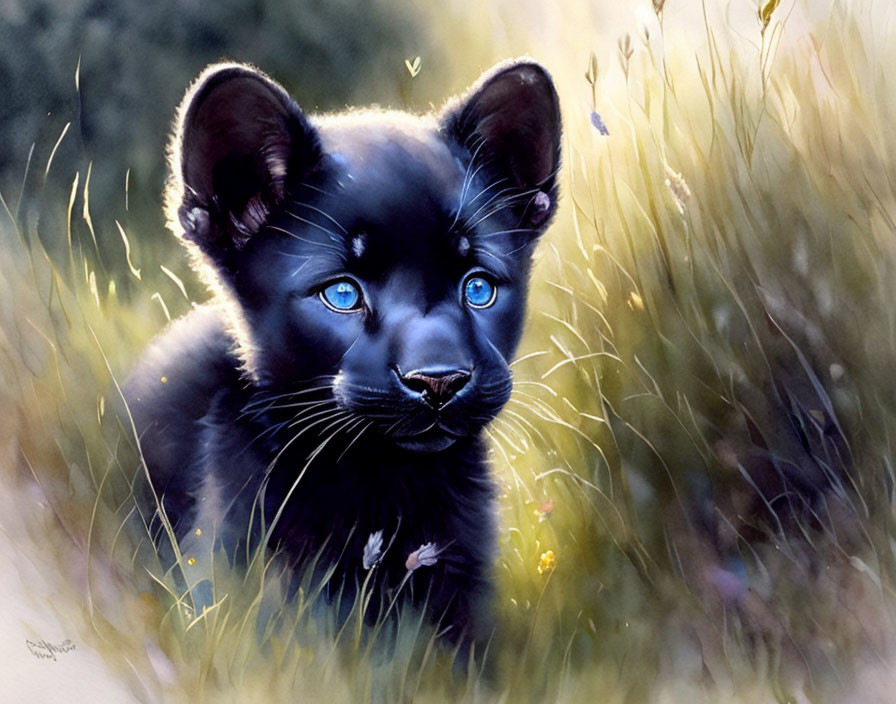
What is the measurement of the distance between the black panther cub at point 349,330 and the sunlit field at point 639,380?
0.09 m

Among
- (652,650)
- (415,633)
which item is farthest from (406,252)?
(652,650)

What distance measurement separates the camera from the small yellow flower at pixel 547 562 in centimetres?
232

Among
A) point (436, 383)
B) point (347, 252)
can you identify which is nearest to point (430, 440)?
point (436, 383)

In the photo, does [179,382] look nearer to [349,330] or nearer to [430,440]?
[349,330]

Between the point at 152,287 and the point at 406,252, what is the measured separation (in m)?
0.64

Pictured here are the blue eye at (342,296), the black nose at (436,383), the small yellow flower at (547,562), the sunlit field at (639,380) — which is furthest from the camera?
the small yellow flower at (547,562)

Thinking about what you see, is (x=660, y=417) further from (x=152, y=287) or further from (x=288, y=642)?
(x=152, y=287)

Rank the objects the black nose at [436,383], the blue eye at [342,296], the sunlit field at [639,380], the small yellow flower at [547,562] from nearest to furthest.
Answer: the black nose at [436,383], the blue eye at [342,296], the sunlit field at [639,380], the small yellow flower at [547,562]

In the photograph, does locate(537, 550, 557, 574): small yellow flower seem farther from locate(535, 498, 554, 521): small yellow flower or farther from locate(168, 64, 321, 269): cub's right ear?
locate(168, 64, 321, 269): cub's right ear

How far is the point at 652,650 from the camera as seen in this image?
233 cm

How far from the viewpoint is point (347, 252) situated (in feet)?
6.82

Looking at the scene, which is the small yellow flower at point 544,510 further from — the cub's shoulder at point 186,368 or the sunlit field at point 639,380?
the cub's shoulder at point 186,368

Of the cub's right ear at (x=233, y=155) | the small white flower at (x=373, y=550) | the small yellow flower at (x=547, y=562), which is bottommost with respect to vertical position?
the small yellow flower at (x=547, y=562)
